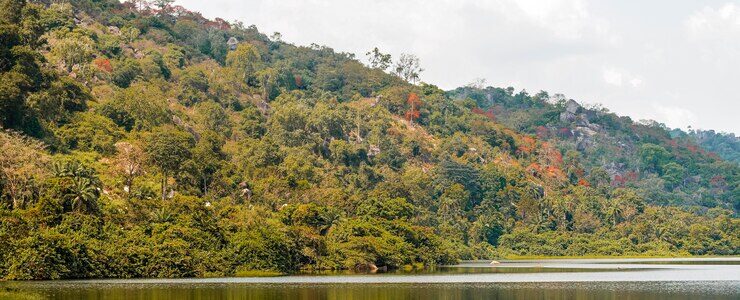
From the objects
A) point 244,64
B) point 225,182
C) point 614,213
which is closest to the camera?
point 225,182

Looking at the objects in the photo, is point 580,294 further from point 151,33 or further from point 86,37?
point 151,33

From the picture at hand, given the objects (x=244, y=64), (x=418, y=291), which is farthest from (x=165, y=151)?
(x=244, y=64)

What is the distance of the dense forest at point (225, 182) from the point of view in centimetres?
8556

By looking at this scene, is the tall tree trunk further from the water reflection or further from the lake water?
the water reflection

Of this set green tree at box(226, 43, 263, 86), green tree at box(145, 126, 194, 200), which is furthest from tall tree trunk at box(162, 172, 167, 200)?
green tree at box(226, 43, 263, 86)

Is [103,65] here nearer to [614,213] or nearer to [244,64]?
[244,64]

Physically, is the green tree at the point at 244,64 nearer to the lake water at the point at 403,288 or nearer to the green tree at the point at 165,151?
the green tree at the point at 165,151

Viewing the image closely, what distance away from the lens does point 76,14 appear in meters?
183

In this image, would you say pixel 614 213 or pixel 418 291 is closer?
pixel 418 291

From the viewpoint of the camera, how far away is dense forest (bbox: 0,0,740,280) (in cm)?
8556

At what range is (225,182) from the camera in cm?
11944

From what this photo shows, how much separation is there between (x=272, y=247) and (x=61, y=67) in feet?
207

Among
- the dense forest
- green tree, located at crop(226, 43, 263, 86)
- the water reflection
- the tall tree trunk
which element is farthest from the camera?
green tree, located at crop(226, 43, 263, 86)

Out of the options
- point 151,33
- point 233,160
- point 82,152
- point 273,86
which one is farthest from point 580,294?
point 151,33
